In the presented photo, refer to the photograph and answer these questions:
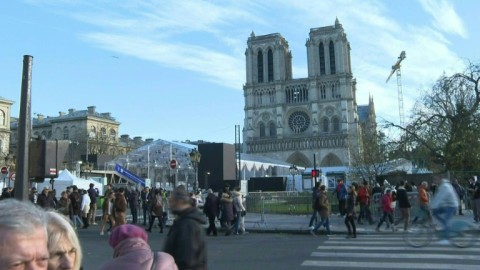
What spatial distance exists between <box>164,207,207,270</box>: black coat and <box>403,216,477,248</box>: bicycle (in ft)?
27.3

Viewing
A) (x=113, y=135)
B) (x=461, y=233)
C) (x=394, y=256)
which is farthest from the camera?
(x=113, y=135)

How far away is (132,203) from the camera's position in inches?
866

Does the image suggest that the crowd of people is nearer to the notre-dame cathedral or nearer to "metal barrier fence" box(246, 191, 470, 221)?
"metal barrier fence" box(246, 191, 470, 221)

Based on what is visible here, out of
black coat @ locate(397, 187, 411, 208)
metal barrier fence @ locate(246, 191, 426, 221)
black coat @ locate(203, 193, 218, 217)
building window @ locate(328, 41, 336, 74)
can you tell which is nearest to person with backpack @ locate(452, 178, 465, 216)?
metal barrier fence @ locate(246, 191, 426, 221)

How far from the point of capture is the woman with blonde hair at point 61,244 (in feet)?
7.70

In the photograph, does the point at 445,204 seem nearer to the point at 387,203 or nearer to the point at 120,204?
the point at 387,203

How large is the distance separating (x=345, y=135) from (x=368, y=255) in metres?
91.2

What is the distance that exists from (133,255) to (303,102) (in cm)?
10434

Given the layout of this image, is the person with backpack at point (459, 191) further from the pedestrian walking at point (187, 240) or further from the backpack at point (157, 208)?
the pedestrian walking at point (187, 240)

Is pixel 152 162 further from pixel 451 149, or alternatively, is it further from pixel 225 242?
pixel 225 242

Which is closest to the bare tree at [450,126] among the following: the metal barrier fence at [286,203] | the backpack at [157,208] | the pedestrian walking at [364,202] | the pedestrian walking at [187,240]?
the metal barrier fence at [286,203]

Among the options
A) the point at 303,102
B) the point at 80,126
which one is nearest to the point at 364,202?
the point at 80,126

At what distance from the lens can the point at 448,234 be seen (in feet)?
38.5

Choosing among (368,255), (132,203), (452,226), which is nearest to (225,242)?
(368,255)
